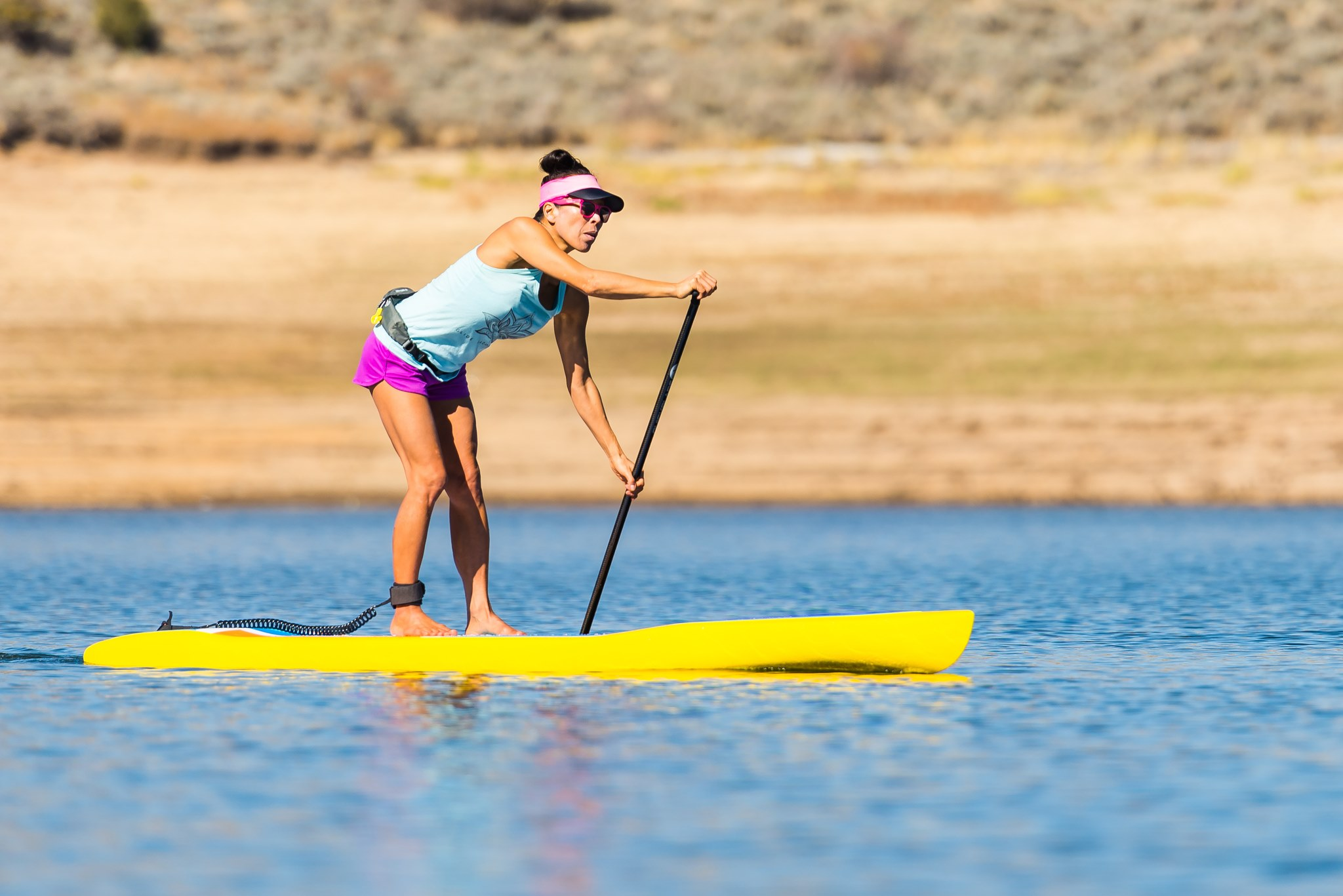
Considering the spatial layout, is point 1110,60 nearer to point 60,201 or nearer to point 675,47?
point 675,47

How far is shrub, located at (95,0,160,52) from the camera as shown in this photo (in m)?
35.9

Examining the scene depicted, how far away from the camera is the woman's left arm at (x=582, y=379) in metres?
8.64

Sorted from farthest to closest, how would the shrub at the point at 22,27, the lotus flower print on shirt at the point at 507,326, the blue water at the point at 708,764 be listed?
the shrub at the point at 22,27, the lotus flower print on shirt at the point at 507,326, the blue water at the point at 708,764

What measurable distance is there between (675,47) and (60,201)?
17.0m

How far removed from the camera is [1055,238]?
25.6m

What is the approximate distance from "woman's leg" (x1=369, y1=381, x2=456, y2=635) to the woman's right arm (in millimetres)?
795

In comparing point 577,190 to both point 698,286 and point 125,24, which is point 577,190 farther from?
point 125,24

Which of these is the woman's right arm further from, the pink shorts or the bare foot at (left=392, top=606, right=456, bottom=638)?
the bare foot at (left=392, top=606, right=456, bottom=638)

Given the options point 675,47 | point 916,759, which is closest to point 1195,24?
point 675,47

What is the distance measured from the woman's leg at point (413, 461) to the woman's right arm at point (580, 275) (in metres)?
0.80

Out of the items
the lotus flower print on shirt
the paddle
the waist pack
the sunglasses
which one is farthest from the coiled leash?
the sunglasses

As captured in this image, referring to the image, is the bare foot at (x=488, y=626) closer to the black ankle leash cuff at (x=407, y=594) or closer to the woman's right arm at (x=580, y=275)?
the black ankle leash cuff at (x=407, y=594)

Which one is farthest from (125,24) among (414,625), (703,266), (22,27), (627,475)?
(627,475)

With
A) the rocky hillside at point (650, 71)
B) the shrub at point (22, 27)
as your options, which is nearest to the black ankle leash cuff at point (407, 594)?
the rocky hillside at point (650, 71)
